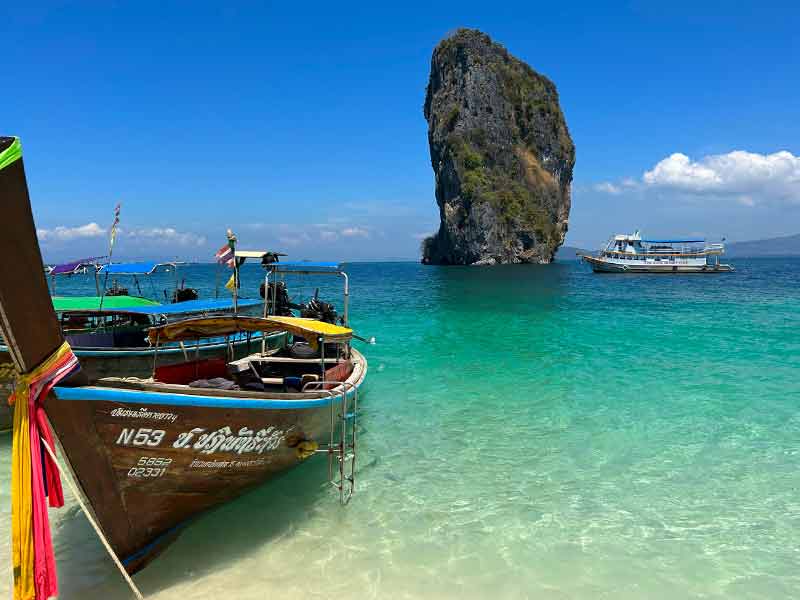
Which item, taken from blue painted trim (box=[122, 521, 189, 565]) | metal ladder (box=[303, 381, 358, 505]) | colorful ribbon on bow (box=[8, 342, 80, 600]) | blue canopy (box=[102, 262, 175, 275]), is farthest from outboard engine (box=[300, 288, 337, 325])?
colorful ribbon on bow (box=[8, 342, 80, 600])

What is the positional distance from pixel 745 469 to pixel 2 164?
421 inches

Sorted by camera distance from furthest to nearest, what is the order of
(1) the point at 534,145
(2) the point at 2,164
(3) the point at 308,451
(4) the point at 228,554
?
(1) the point at 534,145, (3) the point at 308,451, (4) the point at 228,554, (2) the point at 2,164

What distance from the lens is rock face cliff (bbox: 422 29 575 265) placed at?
3949 inches

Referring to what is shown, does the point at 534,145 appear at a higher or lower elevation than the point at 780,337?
higher

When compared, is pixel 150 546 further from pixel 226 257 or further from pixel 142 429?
pixel 226 257

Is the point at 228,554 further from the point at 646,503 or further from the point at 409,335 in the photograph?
the point at 409,335

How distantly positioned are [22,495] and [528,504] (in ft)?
20.1

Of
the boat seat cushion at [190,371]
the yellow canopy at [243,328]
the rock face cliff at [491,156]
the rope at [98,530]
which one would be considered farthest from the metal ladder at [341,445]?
the rock face cliff at [491,156]

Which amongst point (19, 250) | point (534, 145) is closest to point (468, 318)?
point (19, 250)

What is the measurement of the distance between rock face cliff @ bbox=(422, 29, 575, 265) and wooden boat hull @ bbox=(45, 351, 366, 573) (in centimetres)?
9510

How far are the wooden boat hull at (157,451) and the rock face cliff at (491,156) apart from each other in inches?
3744

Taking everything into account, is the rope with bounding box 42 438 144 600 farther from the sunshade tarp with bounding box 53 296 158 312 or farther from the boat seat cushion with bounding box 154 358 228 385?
the sunshade tarp with bounding box 53 296 158 312

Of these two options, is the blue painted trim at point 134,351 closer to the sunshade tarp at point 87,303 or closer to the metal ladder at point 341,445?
the sunshade tarp at point 87,303

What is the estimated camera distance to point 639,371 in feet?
49.8
